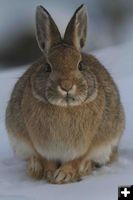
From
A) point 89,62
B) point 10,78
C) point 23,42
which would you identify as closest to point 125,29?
point 23,42

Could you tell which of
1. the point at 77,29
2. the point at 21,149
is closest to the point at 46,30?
the point at 77,29

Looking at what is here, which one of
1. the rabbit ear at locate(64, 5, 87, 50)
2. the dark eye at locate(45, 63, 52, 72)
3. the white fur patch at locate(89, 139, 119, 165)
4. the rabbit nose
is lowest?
the white fur patch at locate(89, 139, 119, 165)

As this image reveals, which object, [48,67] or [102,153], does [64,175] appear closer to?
[102,153]

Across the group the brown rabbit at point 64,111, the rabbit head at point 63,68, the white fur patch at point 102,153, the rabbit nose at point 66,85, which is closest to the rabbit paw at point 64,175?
the brown rabbit at point 64,111

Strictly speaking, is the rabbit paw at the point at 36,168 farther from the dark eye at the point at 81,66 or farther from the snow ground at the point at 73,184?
the dark eye at the point at 81,66

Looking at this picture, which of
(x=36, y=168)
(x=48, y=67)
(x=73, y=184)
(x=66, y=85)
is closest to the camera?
(x=66, y=85)

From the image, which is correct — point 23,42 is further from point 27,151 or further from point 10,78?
point 27,151

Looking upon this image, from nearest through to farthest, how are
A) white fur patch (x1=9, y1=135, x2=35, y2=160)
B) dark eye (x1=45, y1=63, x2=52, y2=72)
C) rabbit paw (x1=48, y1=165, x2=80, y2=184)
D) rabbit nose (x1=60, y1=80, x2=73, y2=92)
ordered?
rabbit nose (x1=60, y1=80, x2=73, y2=92) → dark eye (x1=45, y1=63, x2=52, y2=72) → rabbit paw (x1=48, y1=165, x2=80, y2=184) → white fur patch (x1=9, y1=135, x2=35, y2=160)

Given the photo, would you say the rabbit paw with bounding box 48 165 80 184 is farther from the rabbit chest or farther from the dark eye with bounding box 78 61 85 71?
the dark eye with bounding box 78 61 85 71

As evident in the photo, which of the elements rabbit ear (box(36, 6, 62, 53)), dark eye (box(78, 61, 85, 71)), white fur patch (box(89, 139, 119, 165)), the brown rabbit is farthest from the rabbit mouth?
white fur patch (box(89, 139, 119, 165))
